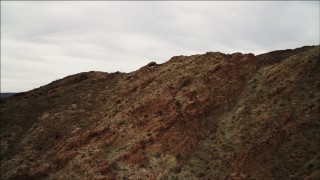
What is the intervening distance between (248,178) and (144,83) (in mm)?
14103

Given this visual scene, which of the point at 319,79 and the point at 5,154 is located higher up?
the point at 319,79

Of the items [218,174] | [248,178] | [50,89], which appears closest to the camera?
[248,178]

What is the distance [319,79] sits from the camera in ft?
81.4

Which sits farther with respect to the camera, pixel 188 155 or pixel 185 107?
pixel 185 107

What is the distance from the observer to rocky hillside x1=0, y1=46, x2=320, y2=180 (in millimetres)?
21719

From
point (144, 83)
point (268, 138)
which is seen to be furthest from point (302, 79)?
point (144, 83)

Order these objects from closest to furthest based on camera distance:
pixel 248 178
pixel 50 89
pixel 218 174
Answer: pixel 248 178 < pixel 218 174 < pixel 50 89

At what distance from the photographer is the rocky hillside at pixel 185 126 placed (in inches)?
855

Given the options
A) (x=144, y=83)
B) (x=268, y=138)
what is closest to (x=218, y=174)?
(x=268, y=138)

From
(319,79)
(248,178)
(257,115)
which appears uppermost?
(319,79)

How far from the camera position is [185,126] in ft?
86.0

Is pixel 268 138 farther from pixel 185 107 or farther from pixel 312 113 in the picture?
pixel 185 107

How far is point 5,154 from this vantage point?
2911 cm

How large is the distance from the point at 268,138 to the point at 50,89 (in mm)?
24587
